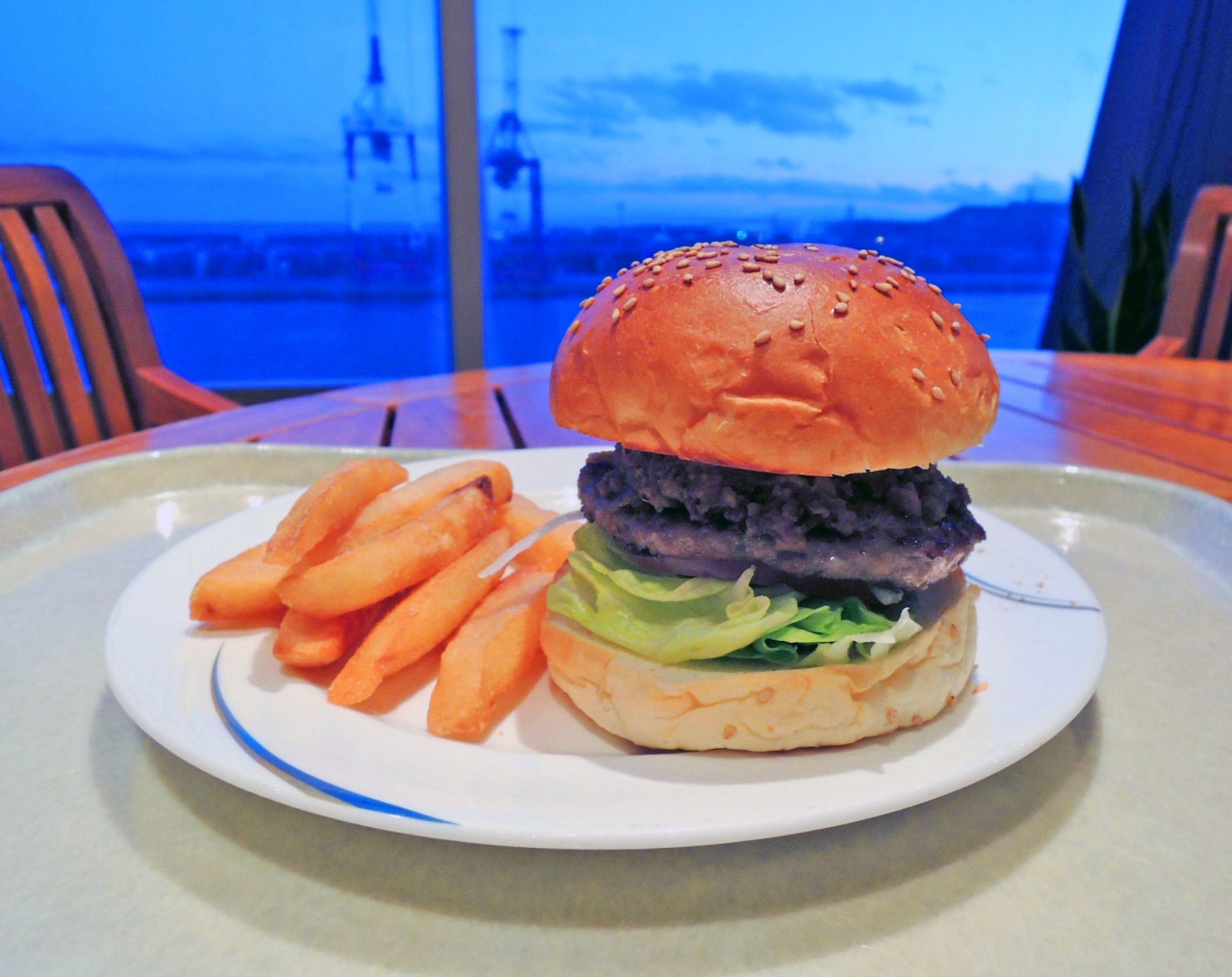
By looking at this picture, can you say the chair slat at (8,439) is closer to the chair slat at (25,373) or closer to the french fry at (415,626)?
the chair slat at (25,373)

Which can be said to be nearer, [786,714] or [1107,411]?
[786,714]

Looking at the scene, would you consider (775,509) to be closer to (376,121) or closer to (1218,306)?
(1218,306)

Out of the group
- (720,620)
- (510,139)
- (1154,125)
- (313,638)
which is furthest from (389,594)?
(1154,125)

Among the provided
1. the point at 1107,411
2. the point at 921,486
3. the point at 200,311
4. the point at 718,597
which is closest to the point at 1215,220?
the point at 1107,411

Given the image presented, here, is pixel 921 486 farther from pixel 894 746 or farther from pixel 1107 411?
pixel 1107 411

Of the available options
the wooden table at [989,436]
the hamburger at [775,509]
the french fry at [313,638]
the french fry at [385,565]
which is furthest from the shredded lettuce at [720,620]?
the wooden table at [989,436]

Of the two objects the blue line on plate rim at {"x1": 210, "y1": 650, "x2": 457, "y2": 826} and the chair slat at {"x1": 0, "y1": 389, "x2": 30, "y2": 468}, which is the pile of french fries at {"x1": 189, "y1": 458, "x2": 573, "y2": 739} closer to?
the blue line on plate rim at {"x1": 210, "y1": 650, "x2": 457, "y2": 826}

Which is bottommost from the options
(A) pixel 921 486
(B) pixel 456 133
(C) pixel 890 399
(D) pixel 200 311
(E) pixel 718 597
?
(D) pixel 200 311
